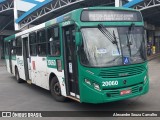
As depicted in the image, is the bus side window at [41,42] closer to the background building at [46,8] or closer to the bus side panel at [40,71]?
the bus side panel at [40,71]

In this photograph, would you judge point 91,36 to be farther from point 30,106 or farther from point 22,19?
point 22,19

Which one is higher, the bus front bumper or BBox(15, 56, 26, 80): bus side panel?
BBox(15, 56, 26, 80): bus side panel

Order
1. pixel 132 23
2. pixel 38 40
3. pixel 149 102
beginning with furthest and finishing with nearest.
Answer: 1. pixel 38 40
2. pixel 149 102
3. pixel 132 23

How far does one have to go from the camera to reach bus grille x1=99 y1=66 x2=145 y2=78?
6738 mm

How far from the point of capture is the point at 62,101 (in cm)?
865

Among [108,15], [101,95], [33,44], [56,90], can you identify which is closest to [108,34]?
[108,15]

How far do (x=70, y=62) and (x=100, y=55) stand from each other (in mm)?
1133

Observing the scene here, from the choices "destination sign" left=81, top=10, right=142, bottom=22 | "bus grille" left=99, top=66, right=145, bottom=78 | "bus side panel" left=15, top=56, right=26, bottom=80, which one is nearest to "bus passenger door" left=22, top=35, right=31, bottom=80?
"bus side panel" left=15, top=56, right=26, bottom=80

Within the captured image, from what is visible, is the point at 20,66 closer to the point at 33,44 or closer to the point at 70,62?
the point at 33,44

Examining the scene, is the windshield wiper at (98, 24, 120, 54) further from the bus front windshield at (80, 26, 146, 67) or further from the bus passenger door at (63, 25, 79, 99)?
the bus passenger door at (63, 25, 79, 99)

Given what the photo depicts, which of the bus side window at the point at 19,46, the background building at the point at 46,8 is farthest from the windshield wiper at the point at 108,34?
the background building at the point at 46,8

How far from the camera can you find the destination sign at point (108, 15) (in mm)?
7117

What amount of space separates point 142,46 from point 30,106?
377 centimetres

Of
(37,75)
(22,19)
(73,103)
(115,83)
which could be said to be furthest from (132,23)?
(22,19)
